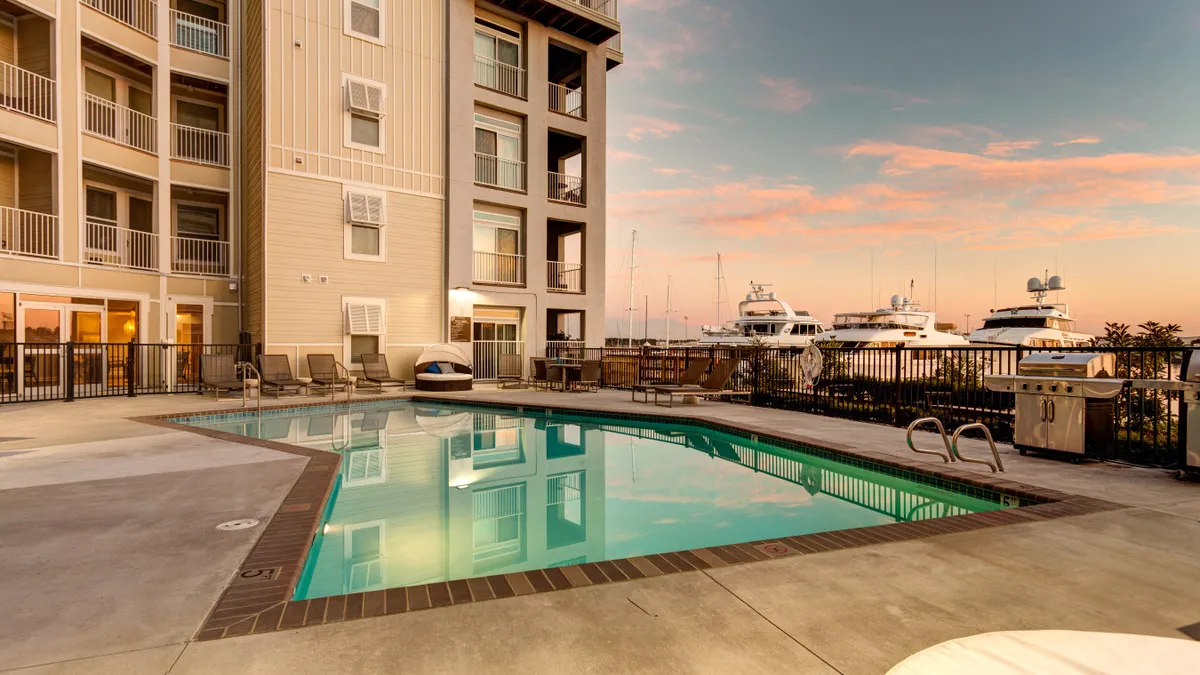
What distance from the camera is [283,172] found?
13.9 metres

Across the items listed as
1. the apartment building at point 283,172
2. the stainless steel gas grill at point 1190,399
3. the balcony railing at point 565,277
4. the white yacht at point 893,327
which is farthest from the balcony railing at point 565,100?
the stainless steel gas grill at point 1190,399

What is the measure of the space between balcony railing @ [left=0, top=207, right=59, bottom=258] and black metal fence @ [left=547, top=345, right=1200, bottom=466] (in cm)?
1319

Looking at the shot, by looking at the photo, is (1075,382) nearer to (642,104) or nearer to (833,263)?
(642,104)

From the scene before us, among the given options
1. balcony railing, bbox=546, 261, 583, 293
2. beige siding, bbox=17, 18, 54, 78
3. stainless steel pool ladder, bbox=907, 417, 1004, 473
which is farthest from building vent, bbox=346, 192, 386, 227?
stainless steel pool ladder, bbox=907, 417, 1004, 473

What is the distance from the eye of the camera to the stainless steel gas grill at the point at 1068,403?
18.8 feet

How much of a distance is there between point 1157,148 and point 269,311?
950 inches

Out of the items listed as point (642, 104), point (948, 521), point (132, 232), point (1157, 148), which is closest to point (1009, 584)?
point (948, 521)

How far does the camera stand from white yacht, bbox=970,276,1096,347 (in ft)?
75.3

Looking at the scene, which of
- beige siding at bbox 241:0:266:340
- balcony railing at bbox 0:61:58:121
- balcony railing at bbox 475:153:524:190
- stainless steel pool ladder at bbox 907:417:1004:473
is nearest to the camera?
stainless steel pool ladder at bbox 907:417:1004:473

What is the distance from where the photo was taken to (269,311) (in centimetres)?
1354

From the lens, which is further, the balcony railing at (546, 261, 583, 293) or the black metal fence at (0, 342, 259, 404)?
the balcony railing at (546, 261, 583, 293)

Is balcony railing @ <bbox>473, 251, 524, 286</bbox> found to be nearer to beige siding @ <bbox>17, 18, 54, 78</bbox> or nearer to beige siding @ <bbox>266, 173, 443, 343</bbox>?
beige siding @ <bbox>266, 173, 443, 343</bbox>

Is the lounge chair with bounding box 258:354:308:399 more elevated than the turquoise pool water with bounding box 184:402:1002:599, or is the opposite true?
the lounge chair with bounding box 258:354:308:399

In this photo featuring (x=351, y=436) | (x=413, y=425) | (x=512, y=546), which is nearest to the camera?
(x=512, y=546)
